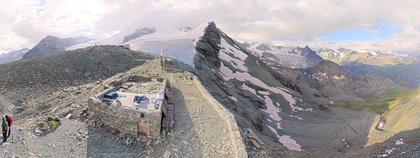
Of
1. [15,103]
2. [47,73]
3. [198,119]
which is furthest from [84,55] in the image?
[198,119]

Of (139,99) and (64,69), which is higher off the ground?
(139,99)

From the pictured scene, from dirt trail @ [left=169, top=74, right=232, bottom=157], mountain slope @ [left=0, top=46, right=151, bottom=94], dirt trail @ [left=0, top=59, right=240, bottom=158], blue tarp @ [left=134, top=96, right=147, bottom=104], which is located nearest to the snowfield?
dirt trail @ [left=169, top=74, right=232, bottom=157]

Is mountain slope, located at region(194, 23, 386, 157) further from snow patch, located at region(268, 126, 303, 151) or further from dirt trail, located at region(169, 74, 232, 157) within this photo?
dirt trail, located at region(169, 74, 232, 157)

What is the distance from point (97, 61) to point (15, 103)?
17.3m

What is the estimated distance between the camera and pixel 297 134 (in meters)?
71.6

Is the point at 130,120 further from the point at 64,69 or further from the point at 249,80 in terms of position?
the point at 249,80

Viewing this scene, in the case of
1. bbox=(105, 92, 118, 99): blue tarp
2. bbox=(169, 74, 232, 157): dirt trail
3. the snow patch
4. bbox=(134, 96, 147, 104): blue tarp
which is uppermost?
bbox=(105, 92, 118, 99): blue tarp

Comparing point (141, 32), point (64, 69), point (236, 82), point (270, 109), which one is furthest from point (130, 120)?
point (141, 32)

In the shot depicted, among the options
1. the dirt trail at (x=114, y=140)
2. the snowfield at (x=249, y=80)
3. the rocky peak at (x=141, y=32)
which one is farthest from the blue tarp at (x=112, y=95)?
the rocky peak at (x=141, y=32)

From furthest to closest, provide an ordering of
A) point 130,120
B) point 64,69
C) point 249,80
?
point 249,80 < point 64,69 < point 130,120

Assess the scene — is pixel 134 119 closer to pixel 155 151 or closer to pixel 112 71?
pixel 155 151

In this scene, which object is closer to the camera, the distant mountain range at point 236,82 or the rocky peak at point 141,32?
the distant mountain range at point 236,82

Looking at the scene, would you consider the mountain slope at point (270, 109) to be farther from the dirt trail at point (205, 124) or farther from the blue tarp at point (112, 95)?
the blue tarp at point (112, 95)

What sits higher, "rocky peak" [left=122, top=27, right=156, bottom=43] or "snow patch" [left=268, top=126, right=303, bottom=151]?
"rocky peak" [left=122, top=27, right=156, bottom=43]
